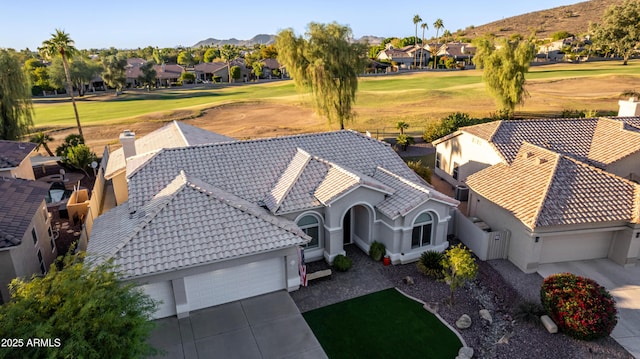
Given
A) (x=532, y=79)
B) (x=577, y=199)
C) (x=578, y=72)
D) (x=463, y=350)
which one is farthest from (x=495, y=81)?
(x=578, y=72)

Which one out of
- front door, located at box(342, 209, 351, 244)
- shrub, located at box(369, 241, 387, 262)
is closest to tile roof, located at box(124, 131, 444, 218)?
front door, located at box(342, 209, 351, 244)

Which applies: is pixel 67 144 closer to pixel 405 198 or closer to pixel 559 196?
pixel 405 198

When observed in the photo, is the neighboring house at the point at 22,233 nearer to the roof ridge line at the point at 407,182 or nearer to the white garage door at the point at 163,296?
the white garage door at the point at 163,296

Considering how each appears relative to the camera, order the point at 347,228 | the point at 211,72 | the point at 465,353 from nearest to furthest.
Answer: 1. the point at 465,353
2. the point at 347,228
3. the point at 211,72

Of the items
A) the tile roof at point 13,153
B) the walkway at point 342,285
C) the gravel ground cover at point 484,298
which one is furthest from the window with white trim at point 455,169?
the tile roof at point 13,153

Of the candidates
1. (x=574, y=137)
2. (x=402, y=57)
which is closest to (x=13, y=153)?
(x=574, y=137)

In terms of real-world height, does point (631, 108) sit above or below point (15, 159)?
above

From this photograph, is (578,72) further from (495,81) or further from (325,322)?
(325,322)
